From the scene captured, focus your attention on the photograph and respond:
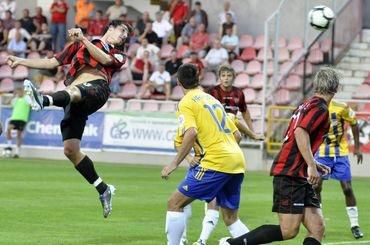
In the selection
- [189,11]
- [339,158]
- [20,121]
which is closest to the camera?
[339,158]

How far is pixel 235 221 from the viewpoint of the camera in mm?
12695

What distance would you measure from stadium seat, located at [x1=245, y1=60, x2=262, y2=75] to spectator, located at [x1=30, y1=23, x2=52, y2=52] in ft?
23.1

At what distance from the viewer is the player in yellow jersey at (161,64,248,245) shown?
11.9 m

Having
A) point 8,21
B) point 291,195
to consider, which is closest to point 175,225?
point 291,195

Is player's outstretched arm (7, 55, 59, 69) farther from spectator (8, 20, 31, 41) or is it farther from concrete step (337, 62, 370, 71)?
spectator (8, 20, 31, 41)

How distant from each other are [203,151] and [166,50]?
22.9 m

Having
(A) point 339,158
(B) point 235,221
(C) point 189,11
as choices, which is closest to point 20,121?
(C) point 189,11

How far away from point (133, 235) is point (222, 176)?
→ 3056 millimetres

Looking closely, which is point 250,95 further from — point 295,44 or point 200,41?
point 200,41

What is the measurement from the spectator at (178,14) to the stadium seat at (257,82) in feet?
10.5

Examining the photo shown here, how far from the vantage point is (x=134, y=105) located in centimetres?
3238

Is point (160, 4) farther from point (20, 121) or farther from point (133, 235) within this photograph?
point (133, 235)

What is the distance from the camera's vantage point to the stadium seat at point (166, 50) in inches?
1364

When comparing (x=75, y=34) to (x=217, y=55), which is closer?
(x=75, y=34)
